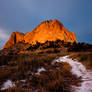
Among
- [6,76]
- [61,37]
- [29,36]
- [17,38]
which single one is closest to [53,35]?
[61,37]

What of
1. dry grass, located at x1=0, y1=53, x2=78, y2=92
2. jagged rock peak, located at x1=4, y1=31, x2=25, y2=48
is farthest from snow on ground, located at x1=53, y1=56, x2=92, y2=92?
jagged rock peak, located at x1=4, y1=31, x2=25, y2=48

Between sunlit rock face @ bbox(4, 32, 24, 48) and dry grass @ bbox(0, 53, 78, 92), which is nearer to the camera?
Answer: dry grass @ bbox(0, 53, 78, 92)

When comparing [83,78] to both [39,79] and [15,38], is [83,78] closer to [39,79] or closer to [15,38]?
[39,79]

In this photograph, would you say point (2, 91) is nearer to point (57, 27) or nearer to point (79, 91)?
point (79, 91)

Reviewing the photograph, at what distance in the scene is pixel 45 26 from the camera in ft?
184

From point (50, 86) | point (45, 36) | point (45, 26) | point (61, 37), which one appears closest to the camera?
point (50, 86)

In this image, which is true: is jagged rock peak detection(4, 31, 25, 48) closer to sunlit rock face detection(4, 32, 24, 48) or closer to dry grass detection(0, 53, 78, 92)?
sunlit rock face detection(4, 32, 24, 48)

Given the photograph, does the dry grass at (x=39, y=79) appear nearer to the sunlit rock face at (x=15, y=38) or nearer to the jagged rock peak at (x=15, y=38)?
the sunlit rock face at (x=15, y=38)

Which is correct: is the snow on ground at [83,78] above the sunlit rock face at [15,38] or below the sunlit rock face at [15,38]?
below

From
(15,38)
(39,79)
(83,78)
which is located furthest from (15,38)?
(83,78)

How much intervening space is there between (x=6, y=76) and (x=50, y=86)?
227 cm

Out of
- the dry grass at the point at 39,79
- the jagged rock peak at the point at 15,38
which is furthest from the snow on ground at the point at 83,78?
the jagged rock peak at the point at 15,38

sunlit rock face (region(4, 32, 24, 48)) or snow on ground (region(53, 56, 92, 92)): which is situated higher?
sunlit rock face (region(4, 32, 24, 48))

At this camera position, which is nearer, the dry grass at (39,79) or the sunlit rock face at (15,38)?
the dry grass at (39,79)
